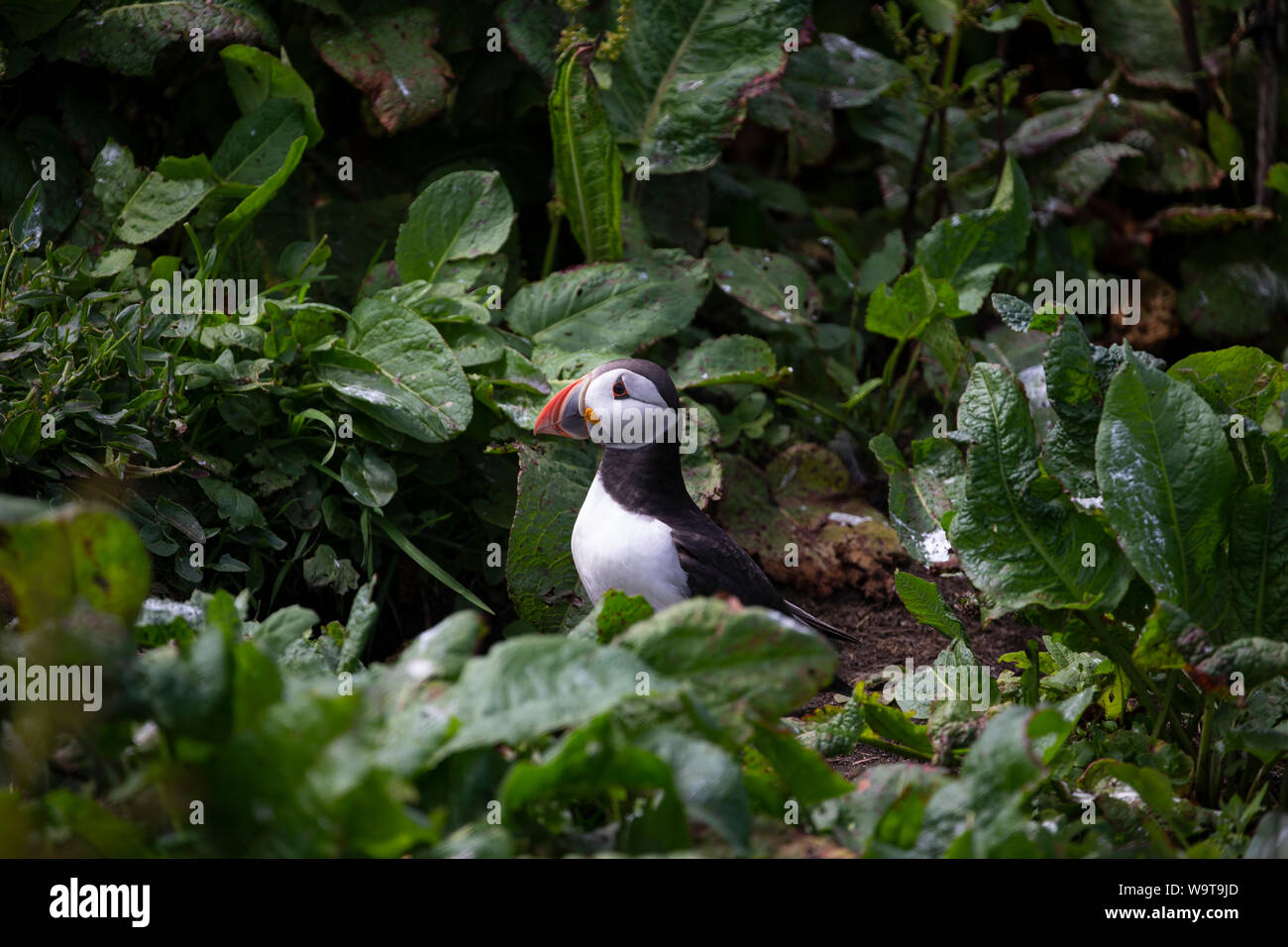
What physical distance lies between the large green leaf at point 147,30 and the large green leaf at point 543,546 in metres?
1.66

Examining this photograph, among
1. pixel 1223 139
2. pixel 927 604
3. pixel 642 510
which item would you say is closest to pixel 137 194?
pixel 642 510

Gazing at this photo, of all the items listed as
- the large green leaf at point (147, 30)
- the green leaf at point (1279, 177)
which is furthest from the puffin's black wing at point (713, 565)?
the green leaf at point (1279, 177)

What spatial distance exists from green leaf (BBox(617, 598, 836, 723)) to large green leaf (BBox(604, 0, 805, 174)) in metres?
2.80

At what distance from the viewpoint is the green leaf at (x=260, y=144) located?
381 cm

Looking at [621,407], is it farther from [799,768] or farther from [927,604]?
[799,768]

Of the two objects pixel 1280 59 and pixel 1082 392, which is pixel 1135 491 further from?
pixel 1280 59

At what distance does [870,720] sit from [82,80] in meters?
3.46

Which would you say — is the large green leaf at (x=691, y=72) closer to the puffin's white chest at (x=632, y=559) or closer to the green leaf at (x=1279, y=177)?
the puffin's white chest at (x=632, y=559)

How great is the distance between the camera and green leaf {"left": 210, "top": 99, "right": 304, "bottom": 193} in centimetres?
381

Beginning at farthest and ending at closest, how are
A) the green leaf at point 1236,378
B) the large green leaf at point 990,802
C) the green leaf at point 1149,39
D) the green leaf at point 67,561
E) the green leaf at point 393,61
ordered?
the green leaf at point 1149,39, the green leaf at point 393,61, the green leaf at point 1236,378, the large green leaf at point 990,802, the green leaf at point 67,561

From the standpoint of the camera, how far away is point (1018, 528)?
249 cm
